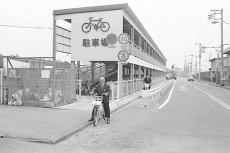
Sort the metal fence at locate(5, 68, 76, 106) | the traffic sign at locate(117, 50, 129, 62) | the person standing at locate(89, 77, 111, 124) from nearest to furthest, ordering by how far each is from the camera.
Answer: the person standing at locate(89, 77, 111, 124) → the metal fence at locate(5, 68, 76, 106) → the traffic sign at locate(117, 50, 129, 62)

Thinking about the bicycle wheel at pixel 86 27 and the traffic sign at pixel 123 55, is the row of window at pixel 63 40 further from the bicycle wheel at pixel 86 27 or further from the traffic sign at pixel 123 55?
the traffic sign at pixel 123 55

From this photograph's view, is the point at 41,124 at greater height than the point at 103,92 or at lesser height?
lesser

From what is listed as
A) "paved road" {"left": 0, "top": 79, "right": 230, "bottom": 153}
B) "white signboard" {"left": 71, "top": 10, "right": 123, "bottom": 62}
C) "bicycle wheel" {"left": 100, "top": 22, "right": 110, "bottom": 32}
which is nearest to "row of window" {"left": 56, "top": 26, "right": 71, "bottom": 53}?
"white signboard" {"left": 71, "top": 10, "right": 123, "bottom": 62}

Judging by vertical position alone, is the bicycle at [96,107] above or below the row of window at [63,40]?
below

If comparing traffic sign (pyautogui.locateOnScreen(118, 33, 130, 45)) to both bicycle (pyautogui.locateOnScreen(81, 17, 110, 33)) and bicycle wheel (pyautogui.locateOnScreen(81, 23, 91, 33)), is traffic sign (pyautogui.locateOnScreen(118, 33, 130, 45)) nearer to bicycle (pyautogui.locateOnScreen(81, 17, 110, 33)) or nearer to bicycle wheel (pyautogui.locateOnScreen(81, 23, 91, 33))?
bicycle (pyautogui.locateOnScreen(81, 17, 110, 33))

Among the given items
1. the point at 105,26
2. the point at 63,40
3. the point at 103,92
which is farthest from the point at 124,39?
the point at 63,40

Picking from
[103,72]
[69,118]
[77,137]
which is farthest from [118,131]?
[103,72]

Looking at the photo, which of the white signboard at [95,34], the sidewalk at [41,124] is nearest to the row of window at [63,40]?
→ the white signboard at [95,34]

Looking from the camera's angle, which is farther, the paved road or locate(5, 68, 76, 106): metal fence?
locate(5, 68, 76, 106): metal fence

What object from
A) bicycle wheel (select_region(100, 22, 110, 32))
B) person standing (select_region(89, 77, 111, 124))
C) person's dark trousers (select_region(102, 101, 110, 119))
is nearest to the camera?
person standing (select_region(89, 77, 111, 124))

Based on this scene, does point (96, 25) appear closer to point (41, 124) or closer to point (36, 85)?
point (36, 85)

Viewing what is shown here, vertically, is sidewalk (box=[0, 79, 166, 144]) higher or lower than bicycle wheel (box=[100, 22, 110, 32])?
lower

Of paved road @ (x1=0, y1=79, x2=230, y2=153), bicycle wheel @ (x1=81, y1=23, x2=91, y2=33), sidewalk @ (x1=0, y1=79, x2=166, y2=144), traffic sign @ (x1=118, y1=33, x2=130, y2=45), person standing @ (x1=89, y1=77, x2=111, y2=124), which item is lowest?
paved road @ (x1=0, y1=79, x2=230, y2=153)

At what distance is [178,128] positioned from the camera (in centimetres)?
978
